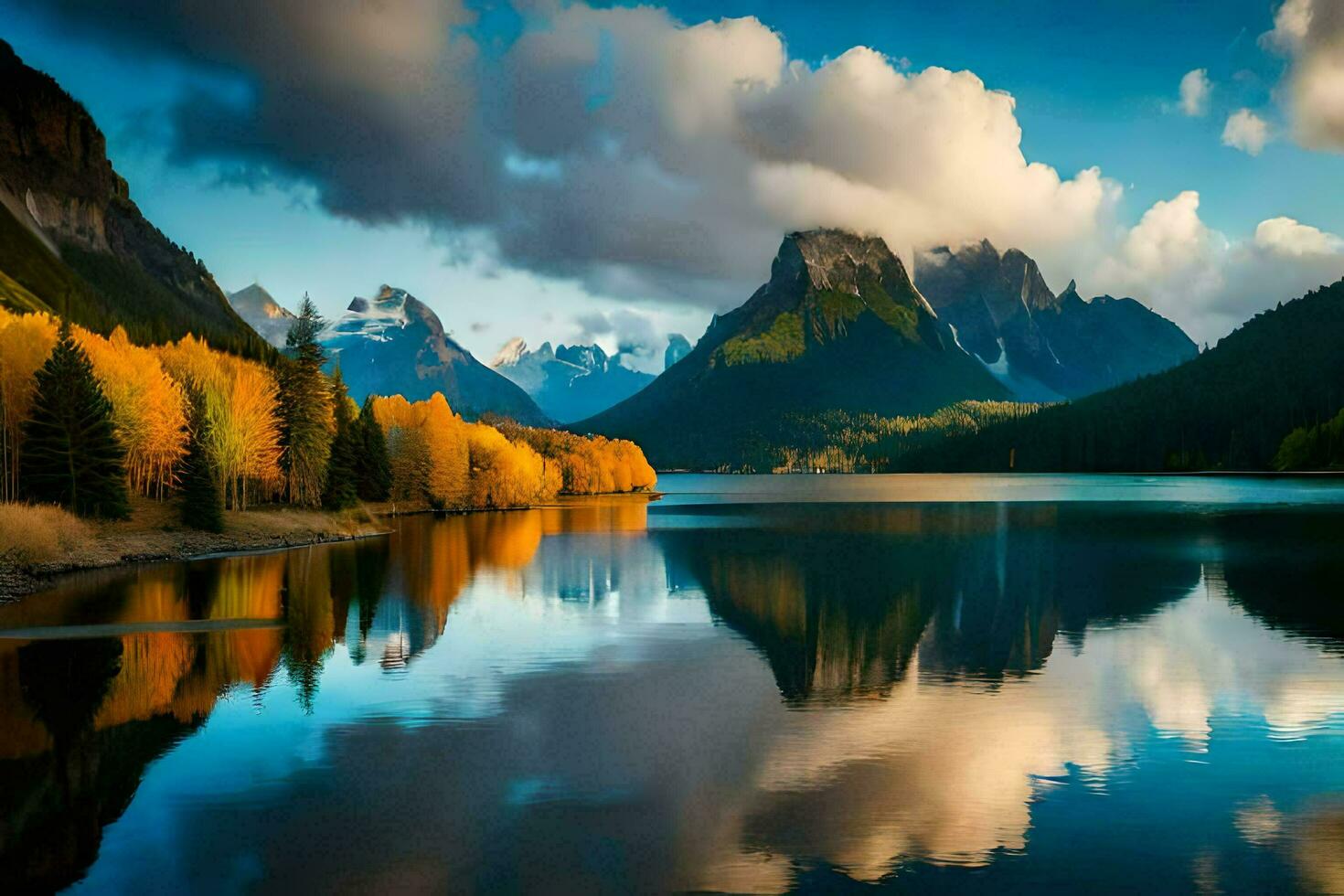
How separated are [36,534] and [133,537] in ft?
44.9

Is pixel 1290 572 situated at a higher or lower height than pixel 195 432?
lower

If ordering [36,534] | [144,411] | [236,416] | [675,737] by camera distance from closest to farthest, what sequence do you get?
[675,737]
[36,534]
[144,411]
[236,416]

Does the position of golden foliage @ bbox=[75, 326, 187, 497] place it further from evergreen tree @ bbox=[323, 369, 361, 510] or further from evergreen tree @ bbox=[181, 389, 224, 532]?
evergreen tree @ bbox=[323, 369, 361, 510]

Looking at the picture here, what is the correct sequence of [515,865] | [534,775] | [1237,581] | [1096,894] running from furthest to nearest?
[1237,581]
[534,775]
[515,865]
[1096,894]

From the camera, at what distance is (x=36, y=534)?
61.0 metres

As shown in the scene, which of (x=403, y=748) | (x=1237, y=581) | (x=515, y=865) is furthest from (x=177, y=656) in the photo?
(x=1237, y=581)

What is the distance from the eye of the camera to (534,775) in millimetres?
22000

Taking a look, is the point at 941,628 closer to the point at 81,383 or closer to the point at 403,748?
the point at 403,748

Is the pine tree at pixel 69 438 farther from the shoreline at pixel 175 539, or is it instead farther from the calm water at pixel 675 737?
the calm water at pixel 675 737

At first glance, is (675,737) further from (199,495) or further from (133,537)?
(199,495)

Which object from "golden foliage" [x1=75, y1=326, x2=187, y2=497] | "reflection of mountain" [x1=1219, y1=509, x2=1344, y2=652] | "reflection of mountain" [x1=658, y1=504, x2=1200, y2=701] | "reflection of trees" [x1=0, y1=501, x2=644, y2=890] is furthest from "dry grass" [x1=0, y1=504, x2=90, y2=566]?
"reflection of mountain" [x1=1219, y1=509, x2=1344, y2=652]

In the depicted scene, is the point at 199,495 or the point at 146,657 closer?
the point at 146,657

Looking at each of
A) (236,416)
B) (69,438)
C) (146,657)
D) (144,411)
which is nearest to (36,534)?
(69,438)

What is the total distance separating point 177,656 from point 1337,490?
18590 cm
